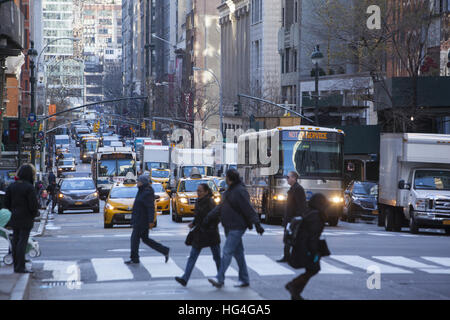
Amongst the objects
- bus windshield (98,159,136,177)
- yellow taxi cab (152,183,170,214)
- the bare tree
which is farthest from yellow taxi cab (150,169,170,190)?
yellow taxi cab (152,183,170,214)

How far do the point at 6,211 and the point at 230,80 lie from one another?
9465cm

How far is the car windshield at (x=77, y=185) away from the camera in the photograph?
43906 mm

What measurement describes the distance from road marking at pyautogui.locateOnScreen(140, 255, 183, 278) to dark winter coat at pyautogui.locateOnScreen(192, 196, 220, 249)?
1.88m

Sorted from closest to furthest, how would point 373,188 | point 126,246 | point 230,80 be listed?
1. point 126,246
2. point 373,188
3. point 230,80

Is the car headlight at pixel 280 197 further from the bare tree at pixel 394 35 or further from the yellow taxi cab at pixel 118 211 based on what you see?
the bare tree at pixel 394 35

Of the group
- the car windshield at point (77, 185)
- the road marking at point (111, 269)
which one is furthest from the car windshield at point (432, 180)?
the car windshield at point (77, 185)

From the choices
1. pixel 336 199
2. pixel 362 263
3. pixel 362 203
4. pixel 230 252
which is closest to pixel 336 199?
pixel 336 199

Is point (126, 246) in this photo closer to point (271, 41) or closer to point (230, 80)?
point (271, 41)

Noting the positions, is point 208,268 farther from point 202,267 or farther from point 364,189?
point 364,189

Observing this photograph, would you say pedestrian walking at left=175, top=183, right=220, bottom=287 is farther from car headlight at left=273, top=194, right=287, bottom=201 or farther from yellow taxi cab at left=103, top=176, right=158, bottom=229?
car headlight at left=273, top=194, right=287, bottom=201

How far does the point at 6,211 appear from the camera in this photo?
17047 millimetres

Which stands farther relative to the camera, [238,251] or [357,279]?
[357,279]

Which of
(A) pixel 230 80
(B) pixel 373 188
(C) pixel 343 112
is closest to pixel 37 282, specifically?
(B) pixel 373 188

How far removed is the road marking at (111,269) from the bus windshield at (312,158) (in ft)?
45.9
